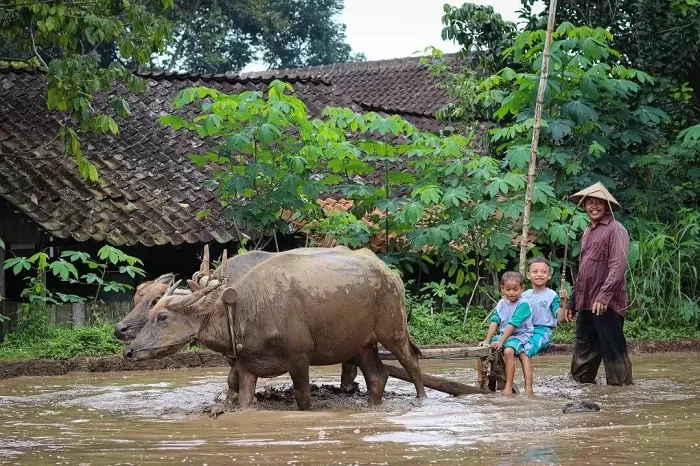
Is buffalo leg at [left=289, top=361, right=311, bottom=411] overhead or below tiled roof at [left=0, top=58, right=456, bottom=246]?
below

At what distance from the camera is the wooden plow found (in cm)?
1096

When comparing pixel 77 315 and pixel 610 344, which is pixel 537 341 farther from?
pixel 77 315

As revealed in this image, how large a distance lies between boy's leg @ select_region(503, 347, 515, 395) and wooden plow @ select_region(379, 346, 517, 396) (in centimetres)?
14

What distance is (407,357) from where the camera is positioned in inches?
430

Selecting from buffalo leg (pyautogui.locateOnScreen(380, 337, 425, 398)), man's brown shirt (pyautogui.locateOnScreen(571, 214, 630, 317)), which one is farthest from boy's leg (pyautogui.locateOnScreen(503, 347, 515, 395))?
man's brown shirt (pyautogui.locateOnScreen(571, 214, 630, 317))

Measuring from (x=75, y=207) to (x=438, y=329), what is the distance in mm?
5389

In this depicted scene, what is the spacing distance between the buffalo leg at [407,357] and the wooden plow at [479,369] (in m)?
0.08

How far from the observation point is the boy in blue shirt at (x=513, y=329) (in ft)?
36.9

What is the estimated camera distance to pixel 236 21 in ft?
131

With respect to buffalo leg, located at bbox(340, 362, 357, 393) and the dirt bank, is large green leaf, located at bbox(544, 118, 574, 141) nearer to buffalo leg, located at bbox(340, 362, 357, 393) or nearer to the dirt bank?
the dirt bank

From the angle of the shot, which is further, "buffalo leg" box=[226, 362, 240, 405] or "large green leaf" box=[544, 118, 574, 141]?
"large green leaf" box=[544, 118, 574, 141]

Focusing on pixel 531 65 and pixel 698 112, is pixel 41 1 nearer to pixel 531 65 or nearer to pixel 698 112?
Answer: pixel 531 65

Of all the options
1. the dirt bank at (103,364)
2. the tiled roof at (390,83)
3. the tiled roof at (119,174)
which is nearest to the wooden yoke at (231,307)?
the dirt bank at (103,364)

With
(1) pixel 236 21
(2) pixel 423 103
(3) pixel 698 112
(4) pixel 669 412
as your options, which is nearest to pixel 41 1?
(4) pixel 669 412
